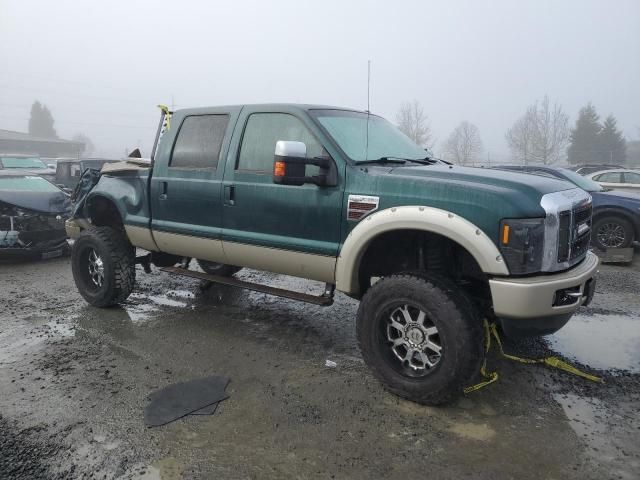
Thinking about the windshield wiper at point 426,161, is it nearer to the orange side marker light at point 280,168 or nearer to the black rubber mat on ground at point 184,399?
the orange side marker light at point 280,168

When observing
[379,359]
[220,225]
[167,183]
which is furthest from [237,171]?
[379,359]

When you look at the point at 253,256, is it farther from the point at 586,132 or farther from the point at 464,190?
the point at 586,132

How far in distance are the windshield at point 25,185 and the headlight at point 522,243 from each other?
795cm

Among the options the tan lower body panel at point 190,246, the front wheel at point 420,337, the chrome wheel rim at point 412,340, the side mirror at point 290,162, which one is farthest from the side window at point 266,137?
the chrome wheel rim at point 412,340

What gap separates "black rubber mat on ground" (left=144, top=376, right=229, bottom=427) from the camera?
317 cm

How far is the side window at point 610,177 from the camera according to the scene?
462 inches

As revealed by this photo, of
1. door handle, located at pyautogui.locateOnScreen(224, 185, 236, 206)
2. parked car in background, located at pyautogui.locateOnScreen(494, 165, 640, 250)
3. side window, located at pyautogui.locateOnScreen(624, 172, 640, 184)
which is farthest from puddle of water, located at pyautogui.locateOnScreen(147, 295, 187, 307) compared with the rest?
side window, located at pyautogui.locateOnScreen(624, 172, 640, 184)

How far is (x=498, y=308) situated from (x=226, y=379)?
78.0 inches

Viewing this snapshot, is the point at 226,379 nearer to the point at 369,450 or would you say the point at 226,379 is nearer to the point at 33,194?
the point at 369,450

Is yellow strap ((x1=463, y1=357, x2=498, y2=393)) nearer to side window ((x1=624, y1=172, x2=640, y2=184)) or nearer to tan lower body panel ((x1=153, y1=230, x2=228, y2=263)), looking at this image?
tan lower body panel ((x1=153, y1=230, x2=228, y2=263))

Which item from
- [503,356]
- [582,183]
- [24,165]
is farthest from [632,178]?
[24,165]

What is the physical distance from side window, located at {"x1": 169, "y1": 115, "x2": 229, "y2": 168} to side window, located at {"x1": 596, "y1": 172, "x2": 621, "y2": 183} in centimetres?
1046

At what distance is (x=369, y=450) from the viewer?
2809 mm

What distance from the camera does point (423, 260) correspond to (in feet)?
11.8
